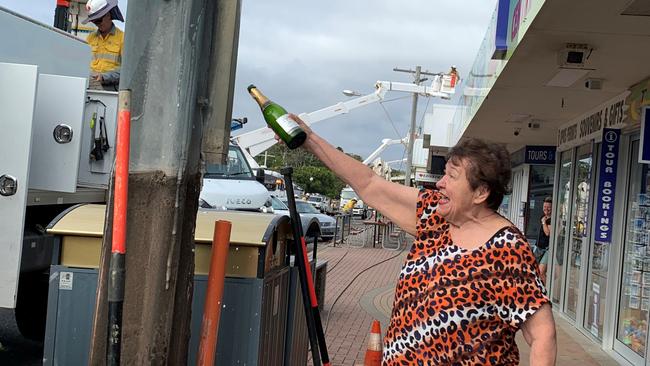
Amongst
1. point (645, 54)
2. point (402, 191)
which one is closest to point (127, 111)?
point (402, 191)

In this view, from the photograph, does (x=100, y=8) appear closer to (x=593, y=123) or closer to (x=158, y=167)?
(x=158, y=167)

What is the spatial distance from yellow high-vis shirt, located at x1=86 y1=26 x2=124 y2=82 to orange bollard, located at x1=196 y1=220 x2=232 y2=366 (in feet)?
13.4

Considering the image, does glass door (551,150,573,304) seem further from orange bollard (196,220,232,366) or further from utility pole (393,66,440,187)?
utility pole (393,66,440,187)

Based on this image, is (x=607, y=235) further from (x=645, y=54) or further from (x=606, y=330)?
(x=645, y=54)

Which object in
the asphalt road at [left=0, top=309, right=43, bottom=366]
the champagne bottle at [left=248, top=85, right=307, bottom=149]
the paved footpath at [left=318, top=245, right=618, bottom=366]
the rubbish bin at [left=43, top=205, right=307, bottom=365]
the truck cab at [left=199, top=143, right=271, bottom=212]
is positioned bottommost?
the asphalt road at [left=0, top=309, right=43, bottom=366]

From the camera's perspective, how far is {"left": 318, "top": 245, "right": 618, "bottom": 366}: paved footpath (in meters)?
7.56

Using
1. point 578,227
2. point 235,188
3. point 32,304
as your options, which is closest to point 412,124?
point 235,188

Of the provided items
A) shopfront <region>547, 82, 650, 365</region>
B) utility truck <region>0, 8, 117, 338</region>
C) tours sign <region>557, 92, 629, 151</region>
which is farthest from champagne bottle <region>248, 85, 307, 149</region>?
tours sign <region>557, 92, 629, 151</region>

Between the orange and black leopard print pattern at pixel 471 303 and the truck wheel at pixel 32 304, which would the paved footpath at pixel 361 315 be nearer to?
the truck wheel at pixel 32 304

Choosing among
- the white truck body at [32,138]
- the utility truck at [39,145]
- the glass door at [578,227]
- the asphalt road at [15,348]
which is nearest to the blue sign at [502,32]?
the glass door at [578,227]

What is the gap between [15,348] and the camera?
22.2 feet

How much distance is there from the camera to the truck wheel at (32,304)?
532 centimetres

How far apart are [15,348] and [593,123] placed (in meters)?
7.32

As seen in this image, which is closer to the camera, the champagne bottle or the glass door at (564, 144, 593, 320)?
the champagne bottle
